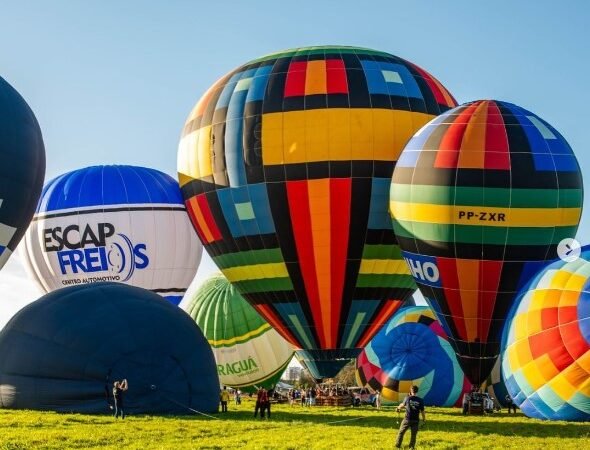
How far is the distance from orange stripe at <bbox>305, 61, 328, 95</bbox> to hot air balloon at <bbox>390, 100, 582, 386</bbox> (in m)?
3.28

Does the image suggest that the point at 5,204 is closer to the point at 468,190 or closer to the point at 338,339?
the point at 338,339

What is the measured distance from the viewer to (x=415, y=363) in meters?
28.1

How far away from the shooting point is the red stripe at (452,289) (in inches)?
795

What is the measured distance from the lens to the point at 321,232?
22.9m

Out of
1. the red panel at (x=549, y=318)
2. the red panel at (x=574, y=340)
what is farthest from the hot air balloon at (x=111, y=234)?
the red panel at (x=574, y=340)

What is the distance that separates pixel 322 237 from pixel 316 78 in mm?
3867

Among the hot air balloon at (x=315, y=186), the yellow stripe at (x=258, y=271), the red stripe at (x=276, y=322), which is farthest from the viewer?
the red stripe at (x=276, y=322)

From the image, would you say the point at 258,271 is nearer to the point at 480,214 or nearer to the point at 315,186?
the point at 315,186

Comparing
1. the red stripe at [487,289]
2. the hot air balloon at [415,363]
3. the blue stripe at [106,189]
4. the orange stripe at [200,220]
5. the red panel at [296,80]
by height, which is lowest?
the hot air balloon at [415,363]

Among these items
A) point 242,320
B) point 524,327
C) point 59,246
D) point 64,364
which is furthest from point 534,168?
point 59,246

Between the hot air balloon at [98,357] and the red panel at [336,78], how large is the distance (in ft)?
23.4

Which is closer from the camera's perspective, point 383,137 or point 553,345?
point 553,345

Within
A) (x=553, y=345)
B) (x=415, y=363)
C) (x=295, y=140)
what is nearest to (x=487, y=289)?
(x=553, y=345)

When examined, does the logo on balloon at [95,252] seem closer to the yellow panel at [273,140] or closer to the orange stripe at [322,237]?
Result: the yellow panel at [273,140]
